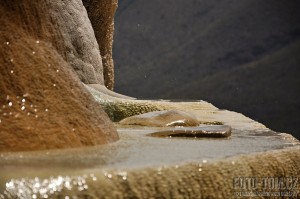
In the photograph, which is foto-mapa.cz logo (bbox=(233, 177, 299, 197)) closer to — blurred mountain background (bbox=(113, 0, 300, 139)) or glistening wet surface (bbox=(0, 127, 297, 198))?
glistening wet surface (bbox=(0, 127, 297, 198))

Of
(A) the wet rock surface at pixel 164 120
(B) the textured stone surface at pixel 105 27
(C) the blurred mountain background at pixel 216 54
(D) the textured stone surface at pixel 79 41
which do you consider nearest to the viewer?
(A) the wet rock surface at pixel 164 120

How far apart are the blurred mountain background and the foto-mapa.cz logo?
27.8ft

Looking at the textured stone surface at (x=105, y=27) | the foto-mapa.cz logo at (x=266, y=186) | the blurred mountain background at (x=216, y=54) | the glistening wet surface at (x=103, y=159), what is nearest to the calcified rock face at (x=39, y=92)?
the glistening wet surface at (x=103, y=159)

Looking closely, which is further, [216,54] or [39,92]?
[216,54]

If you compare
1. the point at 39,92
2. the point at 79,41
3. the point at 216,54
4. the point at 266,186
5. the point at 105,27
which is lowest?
the point at 266,186

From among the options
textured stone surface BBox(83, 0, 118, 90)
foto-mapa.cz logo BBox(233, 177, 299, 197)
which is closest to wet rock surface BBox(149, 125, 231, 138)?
foto-mapa.cz logo BBox(233, 177, 299, 197)

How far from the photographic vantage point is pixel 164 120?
2662mm

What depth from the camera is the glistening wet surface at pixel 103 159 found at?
118 cm

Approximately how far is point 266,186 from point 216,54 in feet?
33.5

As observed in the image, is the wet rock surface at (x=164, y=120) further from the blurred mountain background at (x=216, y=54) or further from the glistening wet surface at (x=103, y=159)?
the blurred mountain background at (x=216, y=54)

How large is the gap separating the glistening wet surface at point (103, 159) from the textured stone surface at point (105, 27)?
10.9ft

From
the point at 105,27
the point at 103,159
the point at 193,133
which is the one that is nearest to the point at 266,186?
the point at 103,159

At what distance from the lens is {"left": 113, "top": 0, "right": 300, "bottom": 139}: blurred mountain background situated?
35.0 feet

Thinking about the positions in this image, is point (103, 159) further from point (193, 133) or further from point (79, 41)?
point (79, 41)
